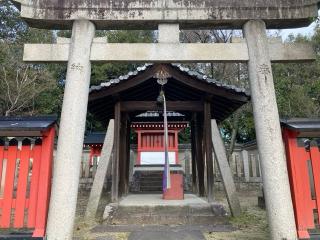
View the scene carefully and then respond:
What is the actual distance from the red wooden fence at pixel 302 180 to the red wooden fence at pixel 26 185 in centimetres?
421

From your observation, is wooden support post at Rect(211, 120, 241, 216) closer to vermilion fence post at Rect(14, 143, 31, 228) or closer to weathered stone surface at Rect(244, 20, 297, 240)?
weathered stone surface at Rect(244, 20, 297, 240)

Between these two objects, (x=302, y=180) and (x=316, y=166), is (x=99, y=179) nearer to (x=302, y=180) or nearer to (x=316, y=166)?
(x=302, y=180)

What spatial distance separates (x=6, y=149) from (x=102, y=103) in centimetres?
476

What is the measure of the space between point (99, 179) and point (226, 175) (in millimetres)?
3617

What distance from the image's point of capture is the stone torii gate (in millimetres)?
5324

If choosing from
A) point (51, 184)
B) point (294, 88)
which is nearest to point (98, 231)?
point (51, 184)

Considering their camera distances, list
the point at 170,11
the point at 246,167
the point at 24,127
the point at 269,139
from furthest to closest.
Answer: the point at 246,167
the point at 170,11
the point at 269,139
the point at 24,127

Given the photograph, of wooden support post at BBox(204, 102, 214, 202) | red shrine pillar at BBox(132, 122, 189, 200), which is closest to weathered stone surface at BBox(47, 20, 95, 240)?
wooden support post at BBox(204, 102, 214, 202)

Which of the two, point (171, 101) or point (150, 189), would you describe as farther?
point (150, 189)

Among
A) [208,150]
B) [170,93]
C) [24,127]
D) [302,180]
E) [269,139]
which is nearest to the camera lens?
[24,127]

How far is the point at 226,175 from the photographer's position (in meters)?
8.73

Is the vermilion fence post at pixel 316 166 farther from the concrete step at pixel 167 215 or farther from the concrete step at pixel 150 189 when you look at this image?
the concrete step at pixel 150 189

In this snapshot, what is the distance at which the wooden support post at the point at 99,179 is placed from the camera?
27.8 ft

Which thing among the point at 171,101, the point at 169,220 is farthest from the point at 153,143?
the point at 169,220
